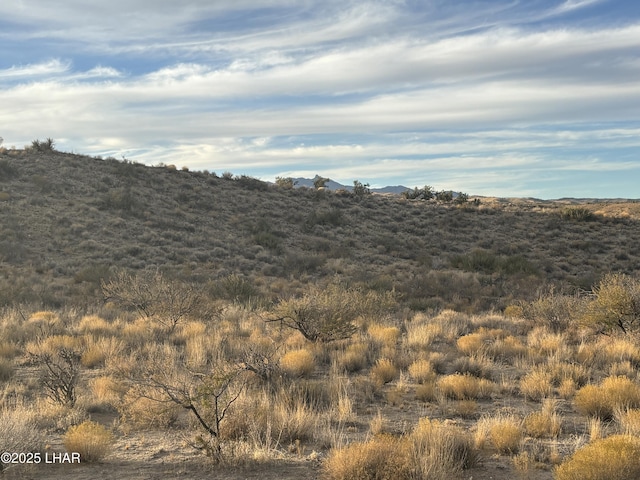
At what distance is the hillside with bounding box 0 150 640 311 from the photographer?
2262cm

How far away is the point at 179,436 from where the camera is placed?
6.04m

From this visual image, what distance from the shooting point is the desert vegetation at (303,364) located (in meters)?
5.20

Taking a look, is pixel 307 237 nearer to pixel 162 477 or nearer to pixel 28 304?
pixel 28 304

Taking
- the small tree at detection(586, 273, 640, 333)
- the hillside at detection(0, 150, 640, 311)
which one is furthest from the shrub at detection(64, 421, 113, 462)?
the hillside at detection(0, 150, 640, 311)

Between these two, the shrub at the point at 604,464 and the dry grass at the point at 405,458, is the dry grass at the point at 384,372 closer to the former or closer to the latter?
the dry grass at the point at 405,458

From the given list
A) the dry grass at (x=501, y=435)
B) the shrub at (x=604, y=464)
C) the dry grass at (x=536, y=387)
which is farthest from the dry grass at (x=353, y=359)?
the shrub at (x=604, y=464)

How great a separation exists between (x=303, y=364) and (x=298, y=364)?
0.32 feet

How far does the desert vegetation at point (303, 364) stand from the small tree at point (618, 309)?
0.04m

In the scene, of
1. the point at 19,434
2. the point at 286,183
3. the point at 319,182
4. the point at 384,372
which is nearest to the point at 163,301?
the point at 384,372

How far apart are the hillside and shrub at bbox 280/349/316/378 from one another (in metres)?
9.35

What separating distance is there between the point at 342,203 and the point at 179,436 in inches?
1692

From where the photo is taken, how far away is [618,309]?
11.6m

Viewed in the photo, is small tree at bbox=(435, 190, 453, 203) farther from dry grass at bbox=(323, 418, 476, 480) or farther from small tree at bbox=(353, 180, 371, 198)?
dry grass at bbox=(323, 418, 476, 480)

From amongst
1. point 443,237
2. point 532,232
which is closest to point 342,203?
point 443,237
